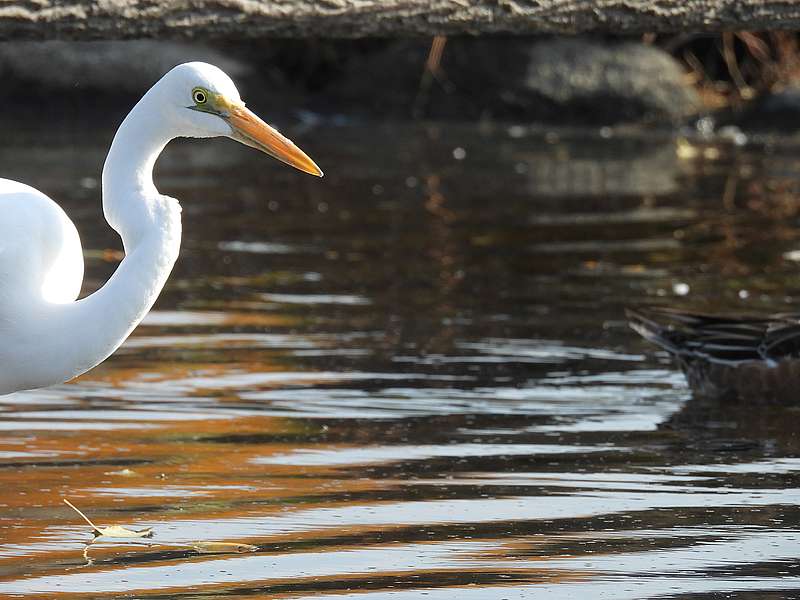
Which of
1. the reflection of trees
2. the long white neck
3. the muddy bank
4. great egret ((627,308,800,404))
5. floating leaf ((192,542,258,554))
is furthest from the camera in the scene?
the muddy bank

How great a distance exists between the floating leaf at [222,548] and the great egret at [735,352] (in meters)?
2.77

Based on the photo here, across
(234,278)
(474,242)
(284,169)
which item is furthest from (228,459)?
(284,169)

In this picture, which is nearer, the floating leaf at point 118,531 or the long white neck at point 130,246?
the long white neck at point 130,246

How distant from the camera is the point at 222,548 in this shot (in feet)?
16.1

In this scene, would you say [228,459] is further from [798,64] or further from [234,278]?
[798,64]

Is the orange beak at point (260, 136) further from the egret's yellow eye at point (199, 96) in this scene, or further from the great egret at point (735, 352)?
the great egret at point (735, 352)

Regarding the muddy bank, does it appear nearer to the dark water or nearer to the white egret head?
the dark water

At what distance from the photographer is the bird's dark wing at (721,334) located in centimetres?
693

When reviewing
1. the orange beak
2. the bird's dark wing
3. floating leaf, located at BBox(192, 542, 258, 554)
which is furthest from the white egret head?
the bird's dark wing

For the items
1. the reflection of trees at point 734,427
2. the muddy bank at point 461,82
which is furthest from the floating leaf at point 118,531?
the muddy bank at point 461,82

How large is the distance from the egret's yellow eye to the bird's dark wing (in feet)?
9.76

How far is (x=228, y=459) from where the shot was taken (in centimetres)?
600

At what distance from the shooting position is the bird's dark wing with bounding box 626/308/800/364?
22.7ft

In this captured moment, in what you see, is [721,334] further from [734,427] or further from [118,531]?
[118,531]
